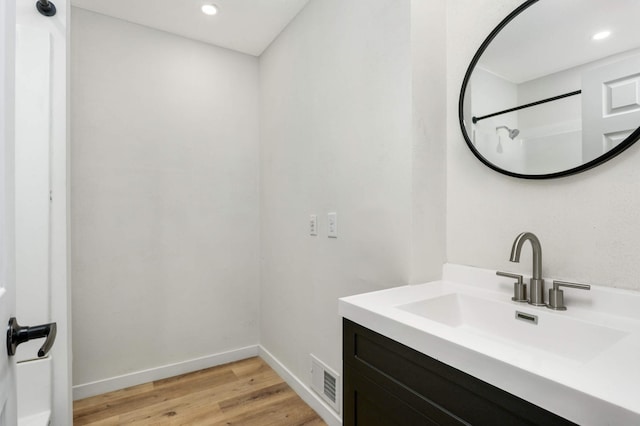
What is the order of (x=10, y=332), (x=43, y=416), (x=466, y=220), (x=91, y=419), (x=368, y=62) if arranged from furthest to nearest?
1. (x=91, y=419)
2. (x=368, y=62)
3. (x=466, y=220)
4. (x=43, y=416)
5. (x=10, y=332)

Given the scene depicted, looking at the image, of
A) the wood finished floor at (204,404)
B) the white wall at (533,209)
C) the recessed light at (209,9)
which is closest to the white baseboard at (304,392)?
the wood finished floor at (204,404)

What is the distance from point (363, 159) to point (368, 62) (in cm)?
46

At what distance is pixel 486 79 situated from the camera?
51.1 inches

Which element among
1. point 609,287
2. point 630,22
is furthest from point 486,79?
point 609,287

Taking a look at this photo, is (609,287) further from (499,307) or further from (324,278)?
(324,278)

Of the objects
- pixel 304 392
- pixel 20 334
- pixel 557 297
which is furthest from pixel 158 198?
pixel 557 297

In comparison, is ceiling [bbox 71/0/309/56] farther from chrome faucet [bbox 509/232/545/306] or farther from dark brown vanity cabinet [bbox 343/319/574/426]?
dark brown vanity cabinet [bbox 343/319/574/426]

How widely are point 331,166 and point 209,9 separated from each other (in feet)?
4.35

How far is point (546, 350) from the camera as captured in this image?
3.11 ft

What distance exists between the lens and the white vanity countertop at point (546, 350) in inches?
21.1

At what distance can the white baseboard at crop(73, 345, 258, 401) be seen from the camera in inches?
80.0

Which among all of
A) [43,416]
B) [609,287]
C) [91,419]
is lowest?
[91,419]

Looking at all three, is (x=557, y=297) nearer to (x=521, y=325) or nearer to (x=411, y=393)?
(x=521, y=325)

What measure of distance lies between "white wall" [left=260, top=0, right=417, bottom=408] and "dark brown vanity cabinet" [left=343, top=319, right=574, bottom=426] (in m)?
0.44
